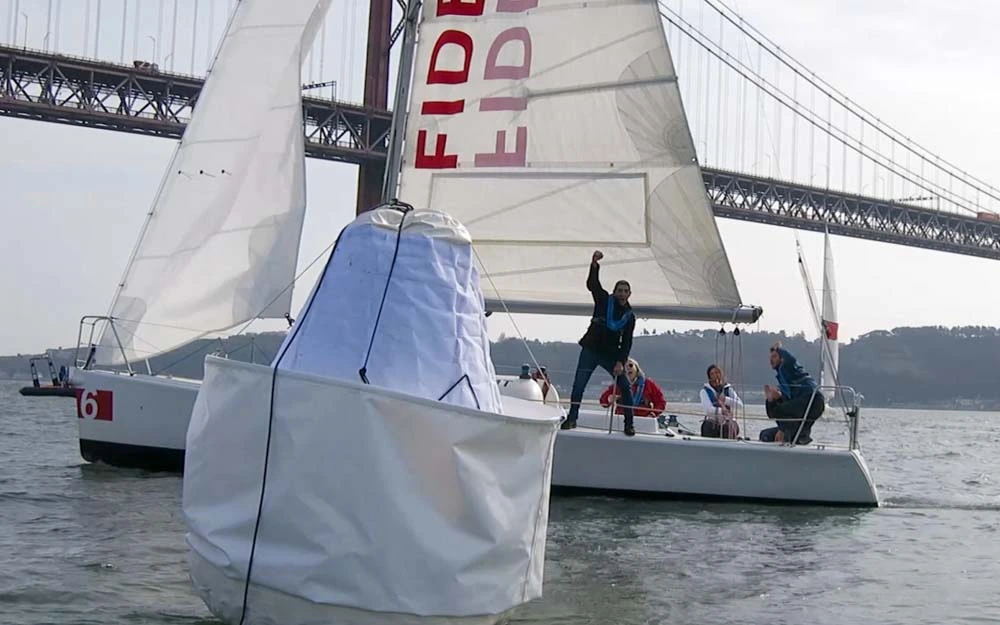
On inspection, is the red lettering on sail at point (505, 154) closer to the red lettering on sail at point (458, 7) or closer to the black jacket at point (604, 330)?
the red lettering on sail at point (458, 7)

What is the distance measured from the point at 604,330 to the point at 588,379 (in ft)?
0.98

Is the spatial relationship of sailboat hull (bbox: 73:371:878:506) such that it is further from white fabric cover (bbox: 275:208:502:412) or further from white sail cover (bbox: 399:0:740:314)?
white fabric cover (bbox: 275:208:502:412)

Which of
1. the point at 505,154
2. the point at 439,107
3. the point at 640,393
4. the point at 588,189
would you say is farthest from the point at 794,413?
the point at 439,107

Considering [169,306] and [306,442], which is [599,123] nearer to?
[169,306]

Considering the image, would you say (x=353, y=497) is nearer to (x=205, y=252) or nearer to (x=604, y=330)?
(x=604, y=330)

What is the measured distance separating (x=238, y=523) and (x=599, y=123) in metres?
5.50

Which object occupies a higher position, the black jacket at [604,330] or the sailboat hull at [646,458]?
the black jacket at [604,330]

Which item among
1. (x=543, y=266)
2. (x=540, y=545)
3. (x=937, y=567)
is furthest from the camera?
(x=543, y=266)

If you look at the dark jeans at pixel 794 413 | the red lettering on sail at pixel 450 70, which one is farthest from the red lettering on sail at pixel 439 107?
the dark jeans at pixel 794 413

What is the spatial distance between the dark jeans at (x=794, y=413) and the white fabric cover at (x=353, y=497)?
494 centimetres

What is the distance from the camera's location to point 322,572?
342 cm

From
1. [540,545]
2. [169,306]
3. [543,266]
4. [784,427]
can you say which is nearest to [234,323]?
[169,306]

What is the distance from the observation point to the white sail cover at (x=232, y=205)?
8633 mm

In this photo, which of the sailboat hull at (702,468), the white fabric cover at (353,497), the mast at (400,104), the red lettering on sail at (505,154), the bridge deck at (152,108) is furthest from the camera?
the bridge deck at (152,108)
